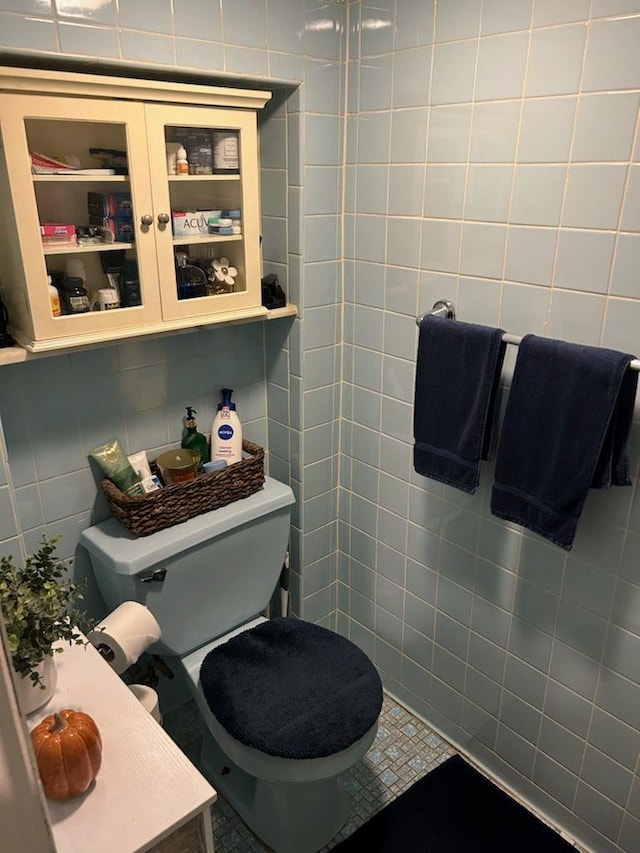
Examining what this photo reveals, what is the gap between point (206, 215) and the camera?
1515 mm

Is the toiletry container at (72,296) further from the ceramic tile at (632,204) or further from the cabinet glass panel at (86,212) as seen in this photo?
the ceramic tile at (632,204)

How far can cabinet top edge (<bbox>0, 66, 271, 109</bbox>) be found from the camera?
1.14 meters

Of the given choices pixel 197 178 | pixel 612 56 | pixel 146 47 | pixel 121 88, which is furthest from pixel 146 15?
pixel 612 56

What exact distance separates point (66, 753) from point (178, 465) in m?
0.81

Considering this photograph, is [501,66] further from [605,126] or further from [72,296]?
[72,296]

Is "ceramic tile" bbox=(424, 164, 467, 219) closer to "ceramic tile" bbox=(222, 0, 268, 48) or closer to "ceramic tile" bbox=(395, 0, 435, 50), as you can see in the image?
"ceramic tile" bbox=(395, 0, 435, 50)

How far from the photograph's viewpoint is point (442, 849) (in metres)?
1.61

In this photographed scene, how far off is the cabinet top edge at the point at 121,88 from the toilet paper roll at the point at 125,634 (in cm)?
104

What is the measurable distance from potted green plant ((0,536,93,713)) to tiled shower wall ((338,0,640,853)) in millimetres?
980

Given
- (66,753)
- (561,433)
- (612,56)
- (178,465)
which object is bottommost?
(66,753)

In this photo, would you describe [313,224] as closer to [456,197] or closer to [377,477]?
[456,197]

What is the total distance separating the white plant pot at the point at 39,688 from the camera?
1.08m

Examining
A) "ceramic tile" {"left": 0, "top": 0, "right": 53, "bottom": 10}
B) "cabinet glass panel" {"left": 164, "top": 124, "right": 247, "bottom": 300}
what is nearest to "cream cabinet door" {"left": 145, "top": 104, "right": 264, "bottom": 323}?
"cabinet glass panel" {"left": 164, "top": 124, "right": 247, "bottom": 300}

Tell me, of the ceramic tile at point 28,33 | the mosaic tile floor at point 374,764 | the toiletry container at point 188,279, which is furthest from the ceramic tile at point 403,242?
the mosaic tile floor at point 374,764
